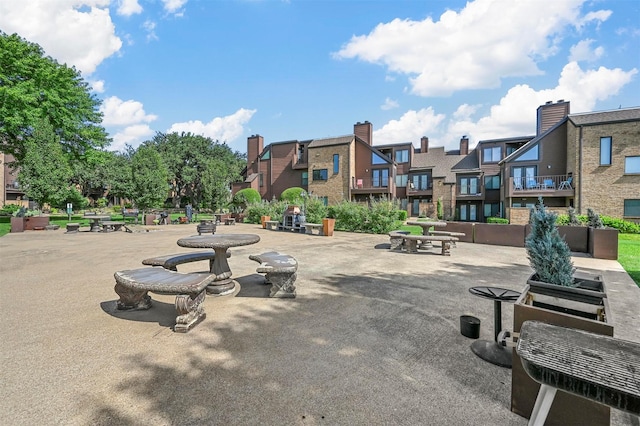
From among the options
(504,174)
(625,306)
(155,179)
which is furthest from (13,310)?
(504,174)

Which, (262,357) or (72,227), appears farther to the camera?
(72,227)

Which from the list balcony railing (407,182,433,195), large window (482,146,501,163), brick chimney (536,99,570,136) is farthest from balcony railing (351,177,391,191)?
brick chimney (536,99,570,136)

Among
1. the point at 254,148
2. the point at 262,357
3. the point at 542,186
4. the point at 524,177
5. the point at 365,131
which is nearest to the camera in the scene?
the point at 262,357

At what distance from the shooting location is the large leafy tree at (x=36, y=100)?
65.5ft

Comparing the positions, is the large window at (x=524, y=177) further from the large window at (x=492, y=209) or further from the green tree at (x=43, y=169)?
the green tree at (x=43, y=169)

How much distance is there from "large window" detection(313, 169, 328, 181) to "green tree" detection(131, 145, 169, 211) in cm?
1405

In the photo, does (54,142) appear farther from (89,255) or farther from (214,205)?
(89,255)

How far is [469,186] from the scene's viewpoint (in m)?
30.3

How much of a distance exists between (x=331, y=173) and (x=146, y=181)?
53.7 feet

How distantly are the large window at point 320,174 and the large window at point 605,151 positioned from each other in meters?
21.1

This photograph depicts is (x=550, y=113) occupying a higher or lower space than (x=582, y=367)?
higher

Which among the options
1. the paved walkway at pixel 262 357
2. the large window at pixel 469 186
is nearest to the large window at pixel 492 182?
the large window at pixel 469 186

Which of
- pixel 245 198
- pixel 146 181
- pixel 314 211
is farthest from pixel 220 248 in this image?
pixel 245 198

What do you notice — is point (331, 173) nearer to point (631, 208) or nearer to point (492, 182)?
point (492, 182)
